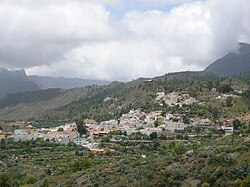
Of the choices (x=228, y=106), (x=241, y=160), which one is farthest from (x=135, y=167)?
(x=228, y=106)

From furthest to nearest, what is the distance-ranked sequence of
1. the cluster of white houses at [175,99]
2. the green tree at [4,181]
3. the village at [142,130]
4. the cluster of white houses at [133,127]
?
the cluster of white houses at [175,99] < the cluster of white houses at [133,127] < the village at [142,130] < the green tree at [4,181]

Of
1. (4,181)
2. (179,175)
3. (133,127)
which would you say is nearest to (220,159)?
(179,175)

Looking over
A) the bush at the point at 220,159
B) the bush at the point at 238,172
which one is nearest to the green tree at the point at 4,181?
the bush at the point at 220,159

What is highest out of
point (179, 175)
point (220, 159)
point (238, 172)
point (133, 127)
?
point (220, 159)

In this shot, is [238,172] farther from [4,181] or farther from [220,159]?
[4,181]

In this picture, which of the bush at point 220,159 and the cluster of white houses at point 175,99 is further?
the cluster of white houses at point 175,99

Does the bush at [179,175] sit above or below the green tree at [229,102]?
below

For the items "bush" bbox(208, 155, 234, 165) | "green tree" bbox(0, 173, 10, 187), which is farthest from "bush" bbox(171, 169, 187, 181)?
"green tree" bbox(0, 173, 10, 187)

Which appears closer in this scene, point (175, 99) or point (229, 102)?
point (229, 102)

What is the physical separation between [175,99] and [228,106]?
2520 cm

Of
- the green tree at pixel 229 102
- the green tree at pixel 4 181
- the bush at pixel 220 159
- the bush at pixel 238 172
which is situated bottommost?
the green tree at pixel 4 181

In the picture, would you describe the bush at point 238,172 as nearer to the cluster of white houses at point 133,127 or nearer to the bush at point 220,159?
the bush at point 220,159

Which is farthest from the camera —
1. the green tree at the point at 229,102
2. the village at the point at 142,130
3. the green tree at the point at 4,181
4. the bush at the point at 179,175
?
the green tree at the point at 229,102

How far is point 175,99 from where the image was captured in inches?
5030
